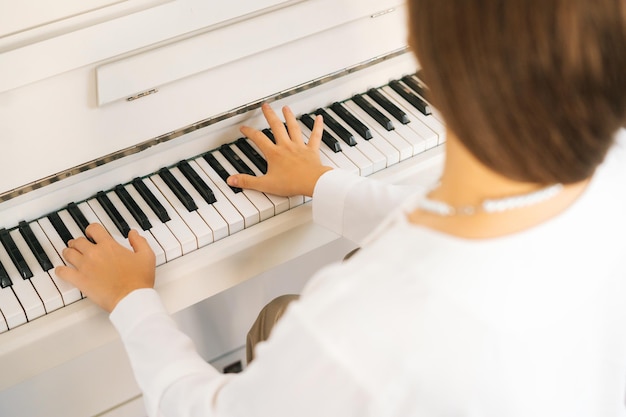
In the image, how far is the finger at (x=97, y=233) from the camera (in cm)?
121

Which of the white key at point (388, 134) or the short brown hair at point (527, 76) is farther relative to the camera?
the white key at point (388, 134)

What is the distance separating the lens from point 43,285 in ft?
3.85

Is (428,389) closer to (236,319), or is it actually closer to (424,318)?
(424,318)

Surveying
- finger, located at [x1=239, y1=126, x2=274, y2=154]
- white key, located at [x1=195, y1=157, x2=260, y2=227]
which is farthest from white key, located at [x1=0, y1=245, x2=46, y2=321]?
finger, located at [x1=239, y1=126, x2=274, y2=154]

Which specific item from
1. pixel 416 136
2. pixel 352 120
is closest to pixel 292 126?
pixel 352 120

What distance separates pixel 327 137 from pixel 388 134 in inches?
4.8

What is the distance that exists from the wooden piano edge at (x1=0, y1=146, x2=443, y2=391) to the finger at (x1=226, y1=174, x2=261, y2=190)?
2.7 inches

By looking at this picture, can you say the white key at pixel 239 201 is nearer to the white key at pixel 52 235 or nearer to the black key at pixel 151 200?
the black key at pixel 151 200

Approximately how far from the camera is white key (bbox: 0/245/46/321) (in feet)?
3.77

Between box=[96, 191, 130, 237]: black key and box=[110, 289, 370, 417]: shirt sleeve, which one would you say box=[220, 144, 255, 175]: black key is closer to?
box=[96, 191, 130, 237]: black key

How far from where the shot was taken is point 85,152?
1.29 m

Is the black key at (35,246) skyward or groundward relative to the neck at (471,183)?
groundward

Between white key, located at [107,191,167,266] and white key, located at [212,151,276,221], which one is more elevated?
white key, located at [107,191,167,266]

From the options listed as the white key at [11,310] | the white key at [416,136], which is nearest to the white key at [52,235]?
the white key at [11,310]
